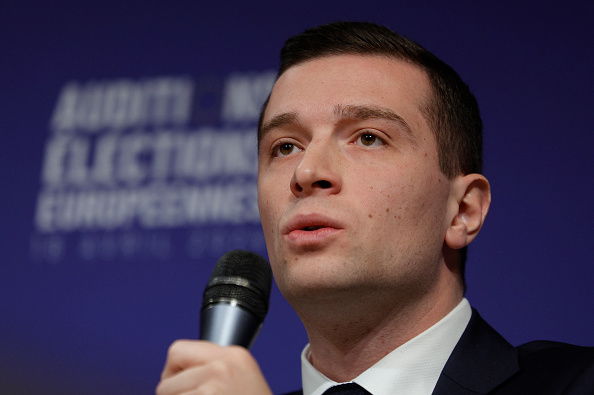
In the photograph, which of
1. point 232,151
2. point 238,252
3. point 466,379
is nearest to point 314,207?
point 238,252

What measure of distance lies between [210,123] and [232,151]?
0.57 ft

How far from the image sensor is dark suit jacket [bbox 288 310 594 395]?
134 cm

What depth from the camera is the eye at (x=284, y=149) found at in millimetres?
1527

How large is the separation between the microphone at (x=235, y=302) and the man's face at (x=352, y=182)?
122 millimetres

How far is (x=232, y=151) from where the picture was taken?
2.65 metres

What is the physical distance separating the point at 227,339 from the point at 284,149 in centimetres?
61

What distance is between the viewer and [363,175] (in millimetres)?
1359

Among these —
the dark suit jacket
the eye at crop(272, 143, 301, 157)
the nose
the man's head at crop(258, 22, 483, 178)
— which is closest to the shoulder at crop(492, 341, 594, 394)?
the dark suit jacket

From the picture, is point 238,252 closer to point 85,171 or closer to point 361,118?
point 361,118

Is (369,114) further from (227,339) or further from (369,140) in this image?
(227,339)

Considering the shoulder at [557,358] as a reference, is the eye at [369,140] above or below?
above

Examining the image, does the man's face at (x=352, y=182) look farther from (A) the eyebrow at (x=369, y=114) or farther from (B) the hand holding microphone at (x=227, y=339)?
(B) the hand holding microphone at (x=227, y=339)

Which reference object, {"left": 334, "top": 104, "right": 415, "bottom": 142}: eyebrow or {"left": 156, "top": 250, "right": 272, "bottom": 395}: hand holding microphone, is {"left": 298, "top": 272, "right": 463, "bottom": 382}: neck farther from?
{"left": 334, "top": 104, "right": 415, "bottom": 142}: eyebrow

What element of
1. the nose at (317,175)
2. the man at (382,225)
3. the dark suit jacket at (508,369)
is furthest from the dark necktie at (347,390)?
the nose at (317,175)
